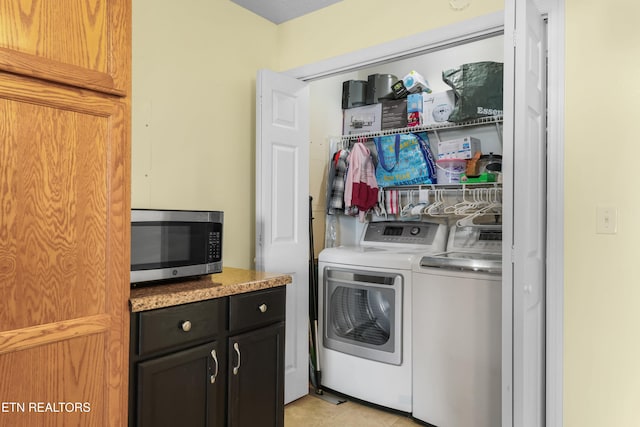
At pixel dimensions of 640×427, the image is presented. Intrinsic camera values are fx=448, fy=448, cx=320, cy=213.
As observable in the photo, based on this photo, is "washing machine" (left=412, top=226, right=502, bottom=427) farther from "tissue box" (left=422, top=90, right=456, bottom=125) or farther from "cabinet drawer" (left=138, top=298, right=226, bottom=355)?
"cabinet drawer" (left=138, top=298, right=226, bottom=355)

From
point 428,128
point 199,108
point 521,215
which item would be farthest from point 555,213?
point 199,108

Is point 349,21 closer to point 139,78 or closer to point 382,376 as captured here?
point 139,78

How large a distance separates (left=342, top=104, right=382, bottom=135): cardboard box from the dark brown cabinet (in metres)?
1.89

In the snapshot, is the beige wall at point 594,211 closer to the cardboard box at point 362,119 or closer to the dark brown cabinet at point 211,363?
the dark brown cabinet at point 211,363

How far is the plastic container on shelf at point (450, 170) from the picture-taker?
123 inches

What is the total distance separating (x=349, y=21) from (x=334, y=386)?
7.45 ft

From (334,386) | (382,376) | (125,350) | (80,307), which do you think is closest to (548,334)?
(382,376)

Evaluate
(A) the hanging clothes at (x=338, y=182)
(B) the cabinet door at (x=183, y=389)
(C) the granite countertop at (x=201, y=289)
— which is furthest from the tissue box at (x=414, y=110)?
(B) the cabinet door at (x=183, y=389)

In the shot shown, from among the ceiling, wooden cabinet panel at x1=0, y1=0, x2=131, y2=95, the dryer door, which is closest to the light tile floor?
the dryer door

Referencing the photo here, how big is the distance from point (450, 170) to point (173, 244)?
2.06 meters

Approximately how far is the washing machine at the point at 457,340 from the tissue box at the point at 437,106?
1.08 m

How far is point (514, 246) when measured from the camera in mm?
1686

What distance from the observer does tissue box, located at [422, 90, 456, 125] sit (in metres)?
3.09

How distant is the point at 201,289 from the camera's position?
1.71 metres
